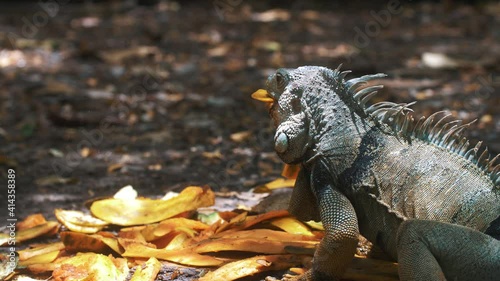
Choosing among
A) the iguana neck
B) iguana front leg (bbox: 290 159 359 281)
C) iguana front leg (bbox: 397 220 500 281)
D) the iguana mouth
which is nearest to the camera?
iguana front leg (bbox: 397 220 500 281)

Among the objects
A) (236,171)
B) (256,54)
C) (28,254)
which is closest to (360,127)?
(28,254)

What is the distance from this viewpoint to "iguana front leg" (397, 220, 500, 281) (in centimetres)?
331

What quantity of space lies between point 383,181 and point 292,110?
2.14 feet

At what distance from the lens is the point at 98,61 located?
1229 centimetres

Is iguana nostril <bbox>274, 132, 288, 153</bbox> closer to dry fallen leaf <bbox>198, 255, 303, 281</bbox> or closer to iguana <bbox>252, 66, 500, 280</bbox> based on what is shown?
iguana <bbox>252, 66, 500, 280</bbox>

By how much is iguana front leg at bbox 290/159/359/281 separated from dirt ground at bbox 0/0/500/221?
101 inches

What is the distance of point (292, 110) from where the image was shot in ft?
13.1

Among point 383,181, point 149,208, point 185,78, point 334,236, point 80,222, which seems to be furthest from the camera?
point 185,78

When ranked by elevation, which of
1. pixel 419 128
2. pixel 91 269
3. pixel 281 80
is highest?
pixel 281 80

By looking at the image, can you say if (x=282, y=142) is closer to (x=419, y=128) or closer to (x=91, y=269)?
(x=419, y=128)

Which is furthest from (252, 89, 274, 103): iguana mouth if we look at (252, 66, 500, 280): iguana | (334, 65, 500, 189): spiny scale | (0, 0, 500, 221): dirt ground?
(0, 0, 500, 221): dirt ground

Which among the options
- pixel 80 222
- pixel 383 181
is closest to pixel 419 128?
pixel 383 181

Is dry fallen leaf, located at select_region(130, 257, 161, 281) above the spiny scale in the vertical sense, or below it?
below

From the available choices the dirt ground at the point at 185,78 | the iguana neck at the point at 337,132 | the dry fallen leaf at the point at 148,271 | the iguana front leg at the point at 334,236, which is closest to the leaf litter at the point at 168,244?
the dry fallen leaf at the point at 148,271
